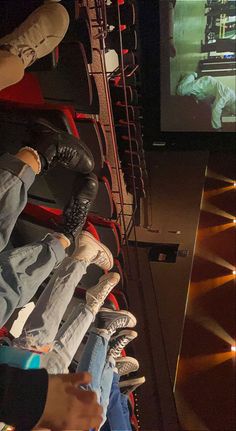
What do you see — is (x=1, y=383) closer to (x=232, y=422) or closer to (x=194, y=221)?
(x=232, y=422)

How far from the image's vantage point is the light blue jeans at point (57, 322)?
1.26 m

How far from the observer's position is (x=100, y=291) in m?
1.66

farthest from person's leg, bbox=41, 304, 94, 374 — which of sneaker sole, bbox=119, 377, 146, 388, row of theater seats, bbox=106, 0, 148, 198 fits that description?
row of theater seats, bbox=106, 0, 148, 198

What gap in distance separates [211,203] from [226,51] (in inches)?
48.1

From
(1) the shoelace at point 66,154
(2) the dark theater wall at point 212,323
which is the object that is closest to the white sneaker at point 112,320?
(1) the shoelace at point 66,154

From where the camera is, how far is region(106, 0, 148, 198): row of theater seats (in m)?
2.50

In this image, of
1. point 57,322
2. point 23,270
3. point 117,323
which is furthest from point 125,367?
point 23,270

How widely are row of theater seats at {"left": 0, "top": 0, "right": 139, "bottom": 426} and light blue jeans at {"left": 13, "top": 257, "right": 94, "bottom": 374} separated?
0.52 ft

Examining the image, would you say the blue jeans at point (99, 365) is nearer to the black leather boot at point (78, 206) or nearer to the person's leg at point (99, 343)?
the person's leg at point (99, 343)

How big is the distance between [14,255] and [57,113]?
1.54 ft

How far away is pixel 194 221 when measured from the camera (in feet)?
11.5

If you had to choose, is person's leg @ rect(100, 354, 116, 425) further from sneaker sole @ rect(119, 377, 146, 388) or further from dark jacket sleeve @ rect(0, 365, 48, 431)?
dark jacket sleeve @ rect(0, 365, 48, 431)

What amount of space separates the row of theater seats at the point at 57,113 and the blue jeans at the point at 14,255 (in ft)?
0.67

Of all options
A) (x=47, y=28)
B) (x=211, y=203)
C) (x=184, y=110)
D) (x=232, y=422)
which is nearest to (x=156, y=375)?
(x=232, y=422)
